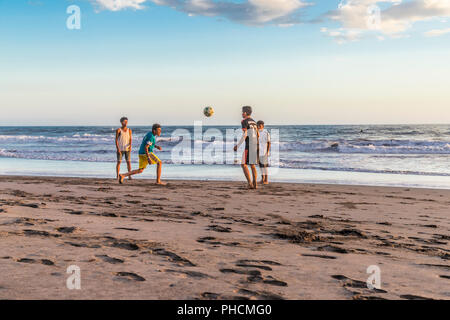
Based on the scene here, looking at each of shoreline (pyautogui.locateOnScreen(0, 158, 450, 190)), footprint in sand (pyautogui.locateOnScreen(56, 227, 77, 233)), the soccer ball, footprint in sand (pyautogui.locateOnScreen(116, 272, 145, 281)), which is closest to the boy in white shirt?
shoreline (pyautogui.locateOnScreen(0, 158, 450, 190))

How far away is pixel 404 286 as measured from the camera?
3.40 metres

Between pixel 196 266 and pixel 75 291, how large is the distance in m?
1.13

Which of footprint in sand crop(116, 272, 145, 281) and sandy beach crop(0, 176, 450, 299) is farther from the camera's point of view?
footprint in sand crop(116, 272, 145, 281)

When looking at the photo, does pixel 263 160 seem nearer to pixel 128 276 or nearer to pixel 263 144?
pixel 263 144

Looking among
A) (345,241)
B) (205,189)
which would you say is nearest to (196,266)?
(345,241)

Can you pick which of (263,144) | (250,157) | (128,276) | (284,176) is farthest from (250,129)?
(128,276)

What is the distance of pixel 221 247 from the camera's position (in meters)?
4.52

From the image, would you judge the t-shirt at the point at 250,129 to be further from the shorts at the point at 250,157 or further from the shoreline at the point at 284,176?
the shoreline at the point at 284,176

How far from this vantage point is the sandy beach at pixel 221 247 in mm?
3186

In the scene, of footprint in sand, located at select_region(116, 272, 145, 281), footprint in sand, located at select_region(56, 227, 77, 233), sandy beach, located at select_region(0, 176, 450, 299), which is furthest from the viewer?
footprint in sand, located at select_region(56, 227, 77, 233)

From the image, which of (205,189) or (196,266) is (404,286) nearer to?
(196,266)

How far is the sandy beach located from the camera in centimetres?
319

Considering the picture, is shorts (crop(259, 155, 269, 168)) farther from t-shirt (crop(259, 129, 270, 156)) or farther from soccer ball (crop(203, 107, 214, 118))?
soccer ball (crop(203, 107, 214, 118))
